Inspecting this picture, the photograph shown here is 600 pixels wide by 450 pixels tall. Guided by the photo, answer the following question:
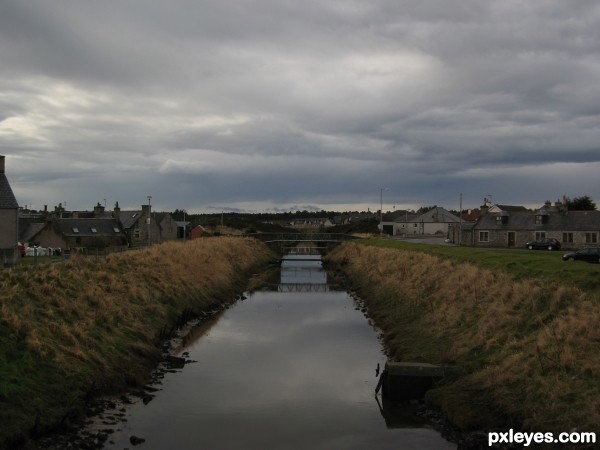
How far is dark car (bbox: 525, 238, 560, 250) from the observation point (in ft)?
232

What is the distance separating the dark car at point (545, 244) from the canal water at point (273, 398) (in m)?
41.4

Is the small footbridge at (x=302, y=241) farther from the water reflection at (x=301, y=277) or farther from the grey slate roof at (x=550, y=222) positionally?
the grey slate roof at (x=550, y=222)

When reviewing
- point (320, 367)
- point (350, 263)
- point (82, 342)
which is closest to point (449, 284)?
point (320, 367)

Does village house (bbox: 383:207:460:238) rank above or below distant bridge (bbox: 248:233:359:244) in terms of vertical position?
above

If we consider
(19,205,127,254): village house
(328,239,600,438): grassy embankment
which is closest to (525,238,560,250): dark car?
(328,239,600,438): grassy embankment

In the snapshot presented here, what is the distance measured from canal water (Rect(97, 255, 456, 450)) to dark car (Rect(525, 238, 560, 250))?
41.4m

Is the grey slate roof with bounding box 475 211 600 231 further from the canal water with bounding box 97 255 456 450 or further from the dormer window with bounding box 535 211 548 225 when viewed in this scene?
the canal water with bounding box 97 255 456 450

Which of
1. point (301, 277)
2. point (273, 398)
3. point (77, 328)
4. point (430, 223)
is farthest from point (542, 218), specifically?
point (77, 328)

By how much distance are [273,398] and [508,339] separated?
29.3 ft

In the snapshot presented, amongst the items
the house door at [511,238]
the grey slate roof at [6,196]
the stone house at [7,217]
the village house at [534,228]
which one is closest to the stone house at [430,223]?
the village house at [534,228]

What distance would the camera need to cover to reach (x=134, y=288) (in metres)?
34.6

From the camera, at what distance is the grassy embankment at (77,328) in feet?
57.5

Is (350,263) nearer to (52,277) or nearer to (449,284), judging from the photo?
(449,284)

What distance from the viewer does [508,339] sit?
21.5 metres
